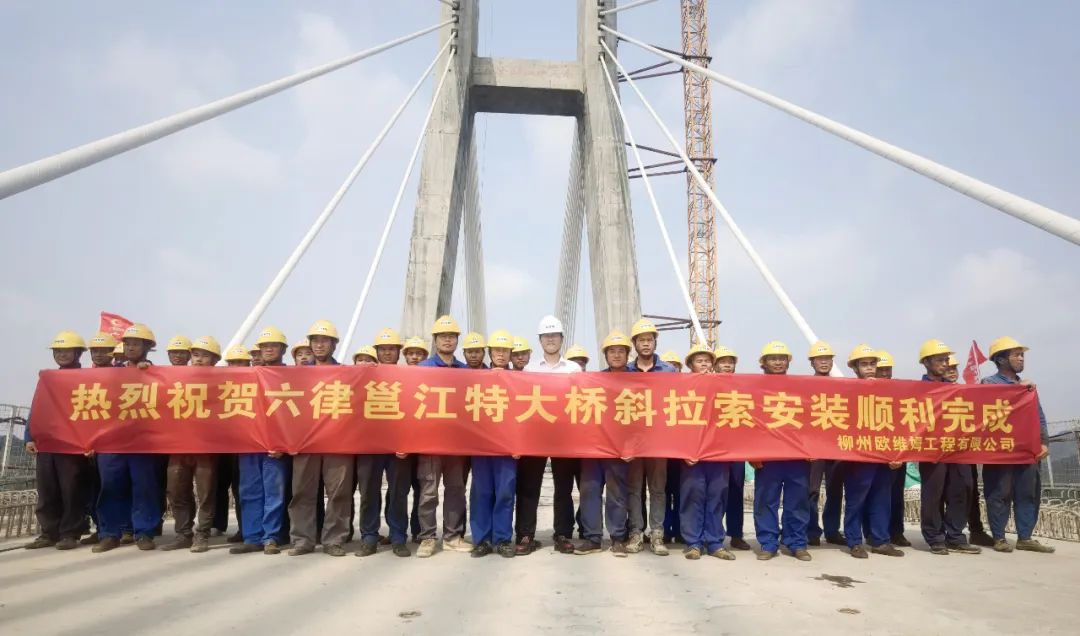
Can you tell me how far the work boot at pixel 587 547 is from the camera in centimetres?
523

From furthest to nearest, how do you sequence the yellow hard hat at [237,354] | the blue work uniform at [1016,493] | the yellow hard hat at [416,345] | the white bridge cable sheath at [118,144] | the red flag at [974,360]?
1. the red flag at [974,360]
2. the yellow hard hat at [237,354]
3. the yellow hard hat at [416,345]
4. the blue work uniform at [1016,493]
5. the white bridge cable sheath at [118,144]

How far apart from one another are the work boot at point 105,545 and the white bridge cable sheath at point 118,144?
10.4 ft

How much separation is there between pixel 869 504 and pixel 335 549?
4628mm

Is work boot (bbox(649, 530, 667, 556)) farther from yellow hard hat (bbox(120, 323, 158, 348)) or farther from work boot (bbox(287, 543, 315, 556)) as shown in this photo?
yellow hard hat (bbox(120, 323, 158, 348))

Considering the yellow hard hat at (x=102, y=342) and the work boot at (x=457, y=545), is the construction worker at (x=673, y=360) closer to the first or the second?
the work boot at (x=457, y=545)

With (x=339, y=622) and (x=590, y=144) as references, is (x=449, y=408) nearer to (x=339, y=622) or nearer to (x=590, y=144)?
(x=339, y=622)

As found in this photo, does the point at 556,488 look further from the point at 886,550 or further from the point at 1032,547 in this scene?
the point at 1032,547

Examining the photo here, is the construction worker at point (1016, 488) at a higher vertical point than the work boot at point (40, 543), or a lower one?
higher

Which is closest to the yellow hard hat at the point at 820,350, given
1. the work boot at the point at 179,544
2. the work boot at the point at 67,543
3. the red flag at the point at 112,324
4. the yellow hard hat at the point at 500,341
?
the yellow hard hat at the point at 500,341

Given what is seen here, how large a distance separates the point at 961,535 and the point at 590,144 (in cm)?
1141

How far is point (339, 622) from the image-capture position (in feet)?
Result: 10.6

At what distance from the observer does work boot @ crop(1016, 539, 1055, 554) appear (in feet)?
18.4

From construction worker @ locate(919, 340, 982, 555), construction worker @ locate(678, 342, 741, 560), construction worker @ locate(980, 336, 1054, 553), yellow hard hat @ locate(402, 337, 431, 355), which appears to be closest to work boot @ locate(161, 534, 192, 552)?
yellow hard hat @ locate(402, 337, 431, 355)


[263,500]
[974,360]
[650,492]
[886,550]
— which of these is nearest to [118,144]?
[263,500]
